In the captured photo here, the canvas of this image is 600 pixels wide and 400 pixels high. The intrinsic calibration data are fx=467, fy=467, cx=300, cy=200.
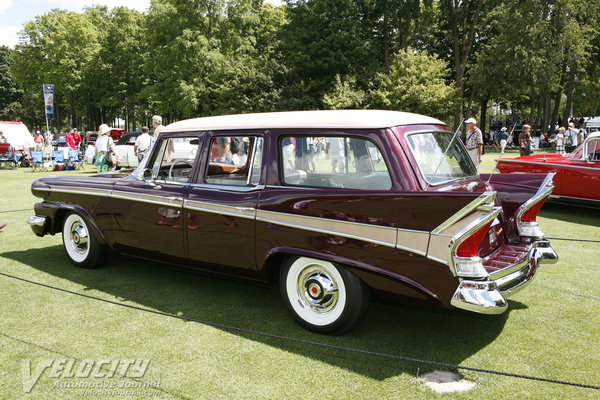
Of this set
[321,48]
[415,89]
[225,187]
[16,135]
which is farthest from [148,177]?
[321,48]

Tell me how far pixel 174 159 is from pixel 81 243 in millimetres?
1807

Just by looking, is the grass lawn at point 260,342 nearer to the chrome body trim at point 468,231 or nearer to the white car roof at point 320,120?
the chrome body trim at point 468,231

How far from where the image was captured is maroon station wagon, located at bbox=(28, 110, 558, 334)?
3.17 m

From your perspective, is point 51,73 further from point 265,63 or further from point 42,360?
point 42,360

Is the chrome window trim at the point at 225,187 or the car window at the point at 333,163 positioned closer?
the car window at the point at 333,163

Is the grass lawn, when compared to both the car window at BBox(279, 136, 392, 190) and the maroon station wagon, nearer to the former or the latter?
the maroon station wagon

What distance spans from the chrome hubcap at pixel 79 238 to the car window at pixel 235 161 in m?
2.10

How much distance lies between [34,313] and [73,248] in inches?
61.4

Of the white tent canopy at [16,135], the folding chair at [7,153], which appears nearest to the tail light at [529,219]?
the folding chair at [7,153]

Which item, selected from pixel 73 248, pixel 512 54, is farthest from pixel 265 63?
pixel 73 248

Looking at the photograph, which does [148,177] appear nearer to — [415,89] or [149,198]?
[149,198]

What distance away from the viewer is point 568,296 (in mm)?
4699

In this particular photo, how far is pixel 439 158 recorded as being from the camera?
12.9ft

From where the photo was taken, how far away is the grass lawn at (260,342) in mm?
3072
